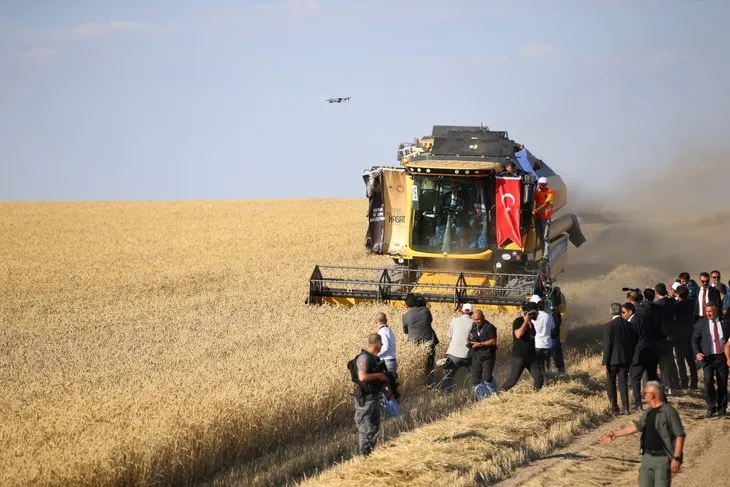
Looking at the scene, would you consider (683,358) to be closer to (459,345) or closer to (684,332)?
(684,332)

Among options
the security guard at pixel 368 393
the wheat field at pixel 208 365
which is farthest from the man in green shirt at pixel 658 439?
the security guard at pixel 368 393

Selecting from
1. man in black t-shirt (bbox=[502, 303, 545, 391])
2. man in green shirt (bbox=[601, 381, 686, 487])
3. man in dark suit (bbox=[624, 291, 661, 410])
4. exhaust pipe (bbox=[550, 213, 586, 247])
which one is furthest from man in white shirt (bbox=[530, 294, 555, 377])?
exhaust pipe (bbox=[550, 213, 586, 247])

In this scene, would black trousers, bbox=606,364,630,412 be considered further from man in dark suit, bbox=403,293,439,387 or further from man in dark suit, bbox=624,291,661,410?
man in dark suit, bbox=403,293,439,387

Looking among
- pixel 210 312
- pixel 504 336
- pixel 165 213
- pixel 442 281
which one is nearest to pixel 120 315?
pixel 210 312

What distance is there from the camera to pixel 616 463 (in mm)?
10133

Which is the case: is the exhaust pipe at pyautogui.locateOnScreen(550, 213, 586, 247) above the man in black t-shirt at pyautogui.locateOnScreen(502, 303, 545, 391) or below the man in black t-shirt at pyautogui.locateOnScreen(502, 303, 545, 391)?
above

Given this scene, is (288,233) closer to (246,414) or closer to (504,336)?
(504,336)

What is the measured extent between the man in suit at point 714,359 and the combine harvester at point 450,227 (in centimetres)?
548

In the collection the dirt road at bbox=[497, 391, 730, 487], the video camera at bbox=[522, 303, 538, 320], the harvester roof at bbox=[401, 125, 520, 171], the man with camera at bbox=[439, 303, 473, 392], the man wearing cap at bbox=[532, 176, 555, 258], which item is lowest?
the dirt road at bbox=[497, 391, 730, 487]

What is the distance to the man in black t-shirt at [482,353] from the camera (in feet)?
43.4

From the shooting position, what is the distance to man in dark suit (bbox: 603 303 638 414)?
12.9m

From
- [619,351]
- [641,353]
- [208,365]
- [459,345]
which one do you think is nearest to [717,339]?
[641,353]

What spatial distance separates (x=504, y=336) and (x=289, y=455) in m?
7.18

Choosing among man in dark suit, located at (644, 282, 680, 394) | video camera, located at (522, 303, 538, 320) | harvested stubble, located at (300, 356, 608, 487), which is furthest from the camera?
man in dark suit, located at (644, 282, 680, 394)
